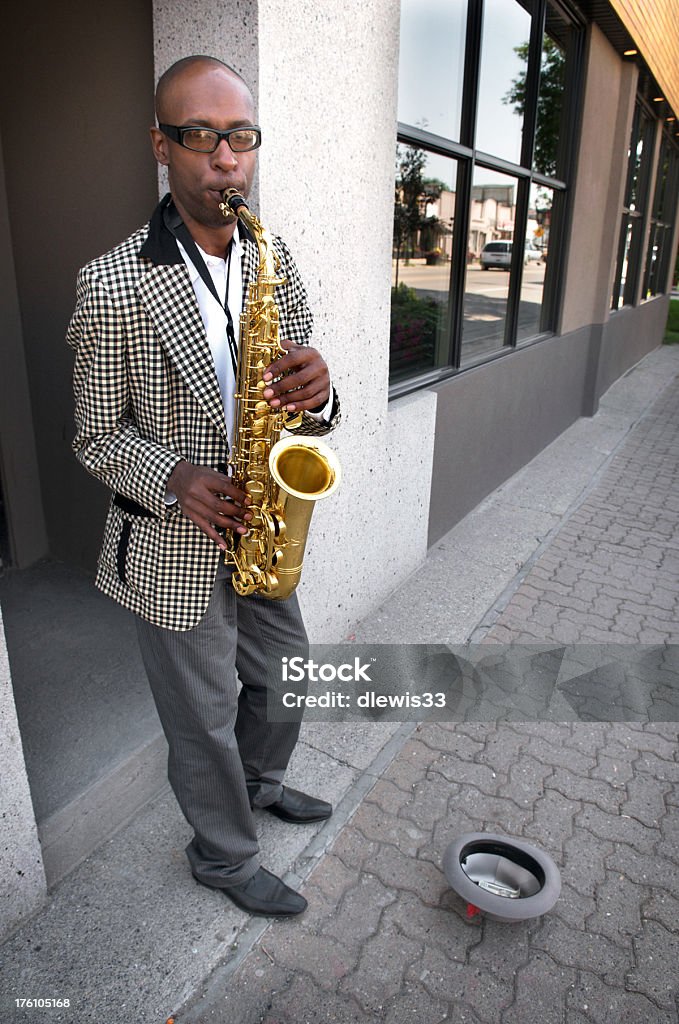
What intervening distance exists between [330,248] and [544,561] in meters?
2.79

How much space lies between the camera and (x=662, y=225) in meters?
14.7

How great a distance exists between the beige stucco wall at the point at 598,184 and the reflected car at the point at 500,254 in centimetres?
85

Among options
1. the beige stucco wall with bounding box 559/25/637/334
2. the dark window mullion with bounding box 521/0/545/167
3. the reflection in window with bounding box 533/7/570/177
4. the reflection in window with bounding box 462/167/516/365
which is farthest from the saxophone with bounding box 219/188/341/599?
the beige stucco wall with bounding box 559/25/637/334

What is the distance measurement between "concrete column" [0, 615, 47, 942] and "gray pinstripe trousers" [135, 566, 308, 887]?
0.40 m

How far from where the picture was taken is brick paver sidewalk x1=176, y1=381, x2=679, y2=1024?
2191mm

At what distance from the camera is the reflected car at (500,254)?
602 cm

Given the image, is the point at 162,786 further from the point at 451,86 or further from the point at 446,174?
the point at 451,86

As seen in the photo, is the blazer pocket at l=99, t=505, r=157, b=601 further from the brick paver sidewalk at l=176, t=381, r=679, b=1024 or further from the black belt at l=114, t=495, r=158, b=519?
the brick paver sidewalk at l=176, t=381, r=679, b=1024

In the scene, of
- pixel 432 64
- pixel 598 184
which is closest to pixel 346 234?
pixel 432 64

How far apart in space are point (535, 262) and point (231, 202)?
234 inches

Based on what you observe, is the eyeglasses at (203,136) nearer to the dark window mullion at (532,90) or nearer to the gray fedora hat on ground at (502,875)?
the gray fedora hat on ground at (502,875)

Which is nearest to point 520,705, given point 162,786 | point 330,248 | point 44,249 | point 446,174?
point 162,786

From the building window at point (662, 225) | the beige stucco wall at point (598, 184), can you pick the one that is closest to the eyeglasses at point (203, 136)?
the beige stucco wall at point (598, 184)

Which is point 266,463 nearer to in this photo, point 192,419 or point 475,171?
point 192,419
